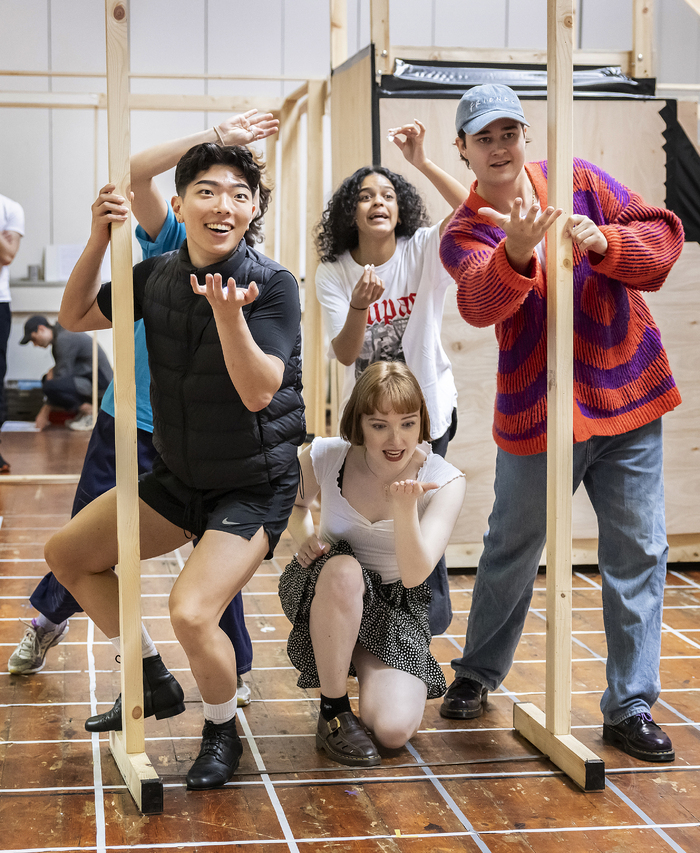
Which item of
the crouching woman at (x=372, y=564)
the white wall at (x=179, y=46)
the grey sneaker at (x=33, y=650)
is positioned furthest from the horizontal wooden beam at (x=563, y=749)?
the white wall at (x=179, y=46)

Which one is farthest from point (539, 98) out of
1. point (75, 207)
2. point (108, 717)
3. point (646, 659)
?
point (75, 207)

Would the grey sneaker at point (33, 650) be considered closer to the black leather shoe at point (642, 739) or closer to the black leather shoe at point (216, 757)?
the black leather shoe at point (216, 757)

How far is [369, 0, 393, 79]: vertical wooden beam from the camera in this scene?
11.9 ft

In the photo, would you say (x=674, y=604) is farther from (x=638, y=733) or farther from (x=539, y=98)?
(x=539, y=98)

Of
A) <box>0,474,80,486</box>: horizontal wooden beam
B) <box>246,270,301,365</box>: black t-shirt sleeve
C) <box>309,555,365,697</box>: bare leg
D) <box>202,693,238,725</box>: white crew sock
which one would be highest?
<box>246,270,301,365</box>: black t-shirt sleeve

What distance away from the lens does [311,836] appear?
5.76 feet

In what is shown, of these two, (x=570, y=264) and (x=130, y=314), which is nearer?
(x=130, y=314)

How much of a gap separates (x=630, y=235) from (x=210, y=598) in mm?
1145

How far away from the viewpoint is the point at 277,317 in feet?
6.37

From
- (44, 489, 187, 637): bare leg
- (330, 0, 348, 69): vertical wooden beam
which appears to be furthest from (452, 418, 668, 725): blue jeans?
(330, 0, 348, 69): vertical wooden beam

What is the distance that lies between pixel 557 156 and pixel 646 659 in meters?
1.12

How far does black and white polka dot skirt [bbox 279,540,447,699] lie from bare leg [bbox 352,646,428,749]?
0.08 feet

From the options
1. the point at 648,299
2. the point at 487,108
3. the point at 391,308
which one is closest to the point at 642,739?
the point at 391,308

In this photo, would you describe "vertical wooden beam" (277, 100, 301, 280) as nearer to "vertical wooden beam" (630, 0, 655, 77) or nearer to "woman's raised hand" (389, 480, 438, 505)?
"vertical wooden beam" (630, 0, 655, 77)
